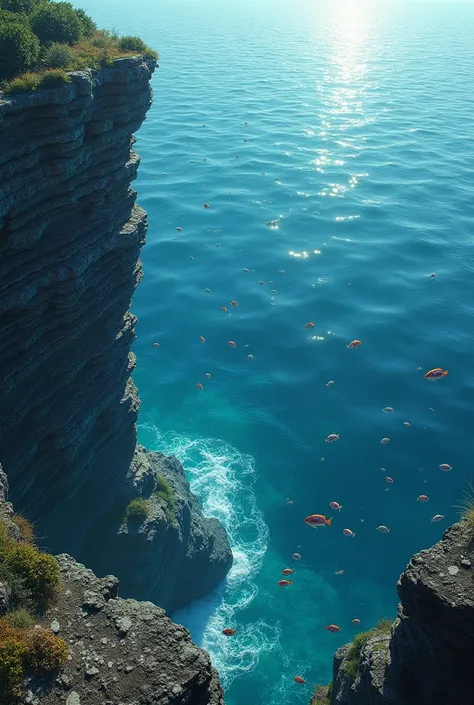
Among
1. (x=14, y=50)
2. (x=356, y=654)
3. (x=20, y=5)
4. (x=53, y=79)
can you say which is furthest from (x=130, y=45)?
(x=356, y=654)

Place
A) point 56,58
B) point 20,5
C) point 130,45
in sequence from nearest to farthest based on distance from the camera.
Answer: point 56,58
point 20,5
point 130,45

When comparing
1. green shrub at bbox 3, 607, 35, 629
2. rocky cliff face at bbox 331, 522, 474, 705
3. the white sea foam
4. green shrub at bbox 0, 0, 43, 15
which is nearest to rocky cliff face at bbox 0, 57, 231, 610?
the white sea foam

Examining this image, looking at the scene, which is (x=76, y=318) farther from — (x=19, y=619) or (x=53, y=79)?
(x=19, y=619)

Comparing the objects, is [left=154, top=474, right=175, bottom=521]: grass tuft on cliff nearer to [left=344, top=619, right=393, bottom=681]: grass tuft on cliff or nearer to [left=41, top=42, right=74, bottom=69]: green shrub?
[left=344, top=619, right=393, bottom=681]: grass tuft on cliff

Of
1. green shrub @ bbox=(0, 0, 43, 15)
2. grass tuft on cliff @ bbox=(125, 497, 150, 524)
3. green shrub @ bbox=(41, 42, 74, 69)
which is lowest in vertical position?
grass tuft on cliff @ bbox=(125, 497, 150, 524)

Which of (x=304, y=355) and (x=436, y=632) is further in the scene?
(x=304, y=355)
